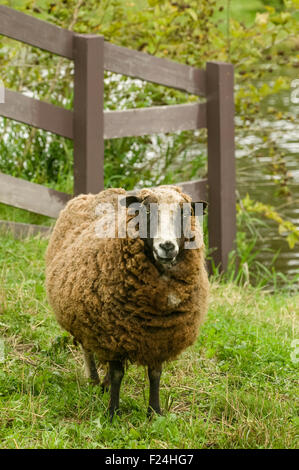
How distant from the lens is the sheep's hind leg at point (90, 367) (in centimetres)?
414

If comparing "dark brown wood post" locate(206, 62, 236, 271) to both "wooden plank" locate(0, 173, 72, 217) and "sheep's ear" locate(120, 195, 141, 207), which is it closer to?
"wooden plank" locate(0, 173, 72, 217)

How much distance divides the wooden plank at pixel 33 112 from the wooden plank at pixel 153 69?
52 cm

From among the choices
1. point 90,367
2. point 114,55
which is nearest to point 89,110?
point 114,55

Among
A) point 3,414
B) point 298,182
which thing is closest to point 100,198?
point 3,414

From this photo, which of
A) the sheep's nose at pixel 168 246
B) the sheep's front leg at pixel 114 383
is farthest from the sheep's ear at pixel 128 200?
the sheep's front leg at pixel 114 383

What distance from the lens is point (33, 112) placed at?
17.9 ft

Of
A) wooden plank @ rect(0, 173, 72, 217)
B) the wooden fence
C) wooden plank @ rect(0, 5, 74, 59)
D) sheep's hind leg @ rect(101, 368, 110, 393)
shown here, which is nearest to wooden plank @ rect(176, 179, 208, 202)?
the wooden fence

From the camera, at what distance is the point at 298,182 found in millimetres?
9055

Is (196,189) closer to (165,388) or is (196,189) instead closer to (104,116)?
(104,116)

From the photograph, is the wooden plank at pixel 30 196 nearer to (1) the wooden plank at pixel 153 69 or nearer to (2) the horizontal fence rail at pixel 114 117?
(2) the horizontal fence rail at pixel 114 117

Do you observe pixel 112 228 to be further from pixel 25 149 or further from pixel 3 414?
pixel 25 149

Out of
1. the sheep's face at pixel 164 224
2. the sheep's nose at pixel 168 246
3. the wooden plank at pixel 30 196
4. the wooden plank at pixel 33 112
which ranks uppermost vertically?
the wooden plank at pixel 33 112

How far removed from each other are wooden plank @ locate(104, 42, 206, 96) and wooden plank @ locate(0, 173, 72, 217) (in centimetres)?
104

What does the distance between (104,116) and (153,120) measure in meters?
0.49
